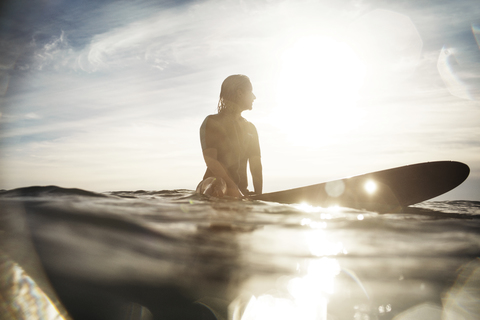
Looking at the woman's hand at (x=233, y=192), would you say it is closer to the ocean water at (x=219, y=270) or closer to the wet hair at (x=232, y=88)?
the wet hair at (x=232, y=88)

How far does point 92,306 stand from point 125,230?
82cm

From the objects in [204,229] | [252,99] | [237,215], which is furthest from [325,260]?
[252,99]

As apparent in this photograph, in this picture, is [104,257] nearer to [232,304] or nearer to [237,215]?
[232,304]

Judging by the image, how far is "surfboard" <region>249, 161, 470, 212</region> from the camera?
404 cm

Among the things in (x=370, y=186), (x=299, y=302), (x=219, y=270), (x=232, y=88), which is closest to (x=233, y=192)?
(x=232, y=88)

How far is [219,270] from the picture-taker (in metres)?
1.18

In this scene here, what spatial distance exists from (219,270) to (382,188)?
3.54 metres

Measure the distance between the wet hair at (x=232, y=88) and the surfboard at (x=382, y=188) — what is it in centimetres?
172

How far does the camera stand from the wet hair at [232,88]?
487 cm

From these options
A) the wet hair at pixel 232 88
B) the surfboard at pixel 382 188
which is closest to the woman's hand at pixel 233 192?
the surfboard at pixel 382 188

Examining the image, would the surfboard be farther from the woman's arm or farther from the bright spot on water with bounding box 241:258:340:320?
the bright spot on water with bounding box 241:258:340:320

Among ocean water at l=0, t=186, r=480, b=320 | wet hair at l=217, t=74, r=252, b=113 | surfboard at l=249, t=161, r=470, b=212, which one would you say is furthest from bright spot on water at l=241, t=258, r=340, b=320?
wet hair at l=217, t=74, r=252, b=113

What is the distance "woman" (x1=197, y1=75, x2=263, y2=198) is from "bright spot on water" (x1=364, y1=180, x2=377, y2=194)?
1767 millimetres

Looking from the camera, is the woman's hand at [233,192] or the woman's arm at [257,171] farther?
the woman's arm at [257,171]
